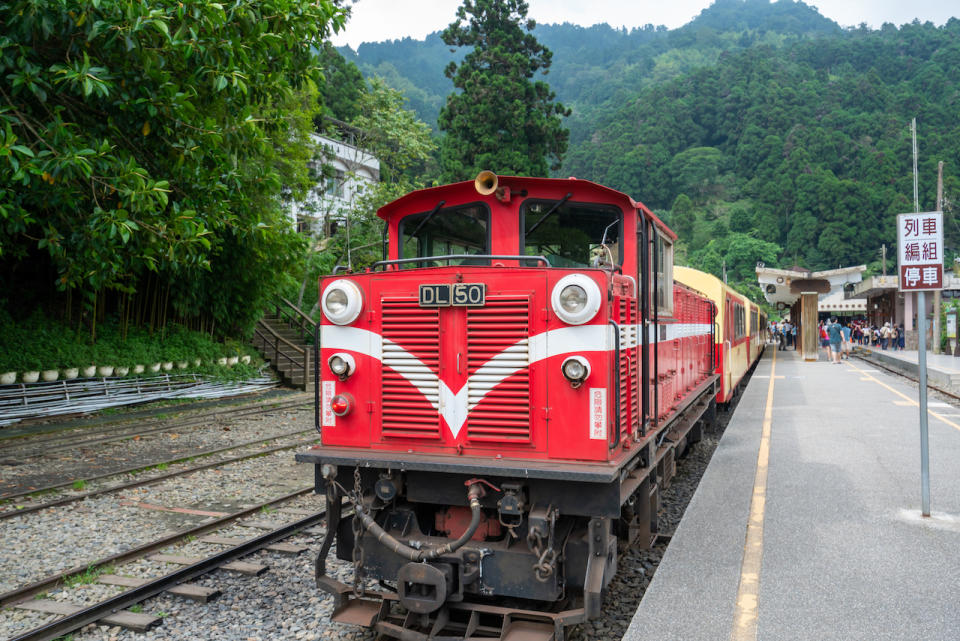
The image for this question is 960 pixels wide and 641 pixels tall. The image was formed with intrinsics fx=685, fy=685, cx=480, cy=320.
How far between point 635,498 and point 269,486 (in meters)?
4.77

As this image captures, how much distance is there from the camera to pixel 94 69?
23.3ft

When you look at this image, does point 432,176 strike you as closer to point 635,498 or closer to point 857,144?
point 635,498

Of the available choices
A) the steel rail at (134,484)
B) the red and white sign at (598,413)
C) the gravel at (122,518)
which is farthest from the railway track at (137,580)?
the red and white sign at (598,413)

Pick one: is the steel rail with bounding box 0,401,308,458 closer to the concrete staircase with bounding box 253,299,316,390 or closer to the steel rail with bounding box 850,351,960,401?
the concrete staircase with bounding box 253,299,316,390

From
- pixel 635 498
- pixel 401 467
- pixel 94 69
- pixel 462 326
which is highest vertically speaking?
pixel 94 69

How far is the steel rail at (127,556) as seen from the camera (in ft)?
15.7

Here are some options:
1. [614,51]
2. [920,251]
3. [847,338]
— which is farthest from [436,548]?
[614,51]

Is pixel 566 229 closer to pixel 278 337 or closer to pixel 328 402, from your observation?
pixel 328 402

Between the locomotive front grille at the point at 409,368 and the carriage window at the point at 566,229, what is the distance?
1.04 metres

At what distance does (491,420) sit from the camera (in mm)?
4219

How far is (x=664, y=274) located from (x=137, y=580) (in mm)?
4869

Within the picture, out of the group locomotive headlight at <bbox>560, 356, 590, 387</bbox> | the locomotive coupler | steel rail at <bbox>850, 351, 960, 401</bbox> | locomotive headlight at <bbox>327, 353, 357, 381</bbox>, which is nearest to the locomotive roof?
locomotive headlight at <bbox>327, 353, 357, 381</bbox>

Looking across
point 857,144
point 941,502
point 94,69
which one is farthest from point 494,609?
point 857,144

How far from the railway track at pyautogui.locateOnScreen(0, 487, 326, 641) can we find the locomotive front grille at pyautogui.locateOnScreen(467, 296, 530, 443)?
2428mm
